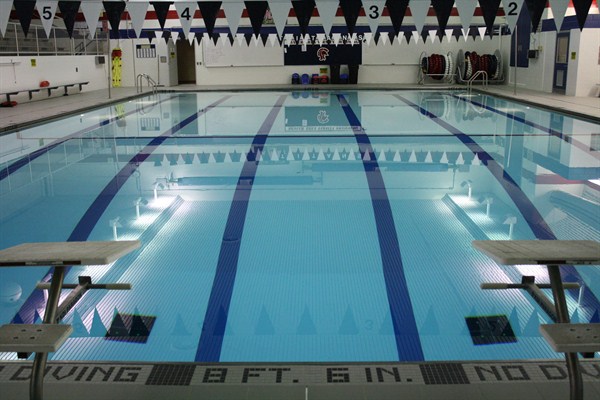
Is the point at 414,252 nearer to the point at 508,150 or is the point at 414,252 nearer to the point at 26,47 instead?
the point at 508,150

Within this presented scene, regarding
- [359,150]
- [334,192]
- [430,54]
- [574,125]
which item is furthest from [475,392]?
[430,54]

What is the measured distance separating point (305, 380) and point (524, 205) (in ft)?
13.3

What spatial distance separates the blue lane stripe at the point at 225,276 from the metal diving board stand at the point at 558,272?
4.65ft

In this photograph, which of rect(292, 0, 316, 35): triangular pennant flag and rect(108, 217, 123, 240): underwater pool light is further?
rect(108, 217, 123, 240): underwater pool light

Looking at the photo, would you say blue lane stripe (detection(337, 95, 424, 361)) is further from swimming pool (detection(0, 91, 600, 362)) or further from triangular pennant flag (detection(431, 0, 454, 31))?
triangular pennant flag (detection(431, 0, 454, 31))

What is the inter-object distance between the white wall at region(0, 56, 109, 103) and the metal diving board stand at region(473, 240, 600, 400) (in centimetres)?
1416

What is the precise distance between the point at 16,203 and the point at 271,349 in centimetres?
402

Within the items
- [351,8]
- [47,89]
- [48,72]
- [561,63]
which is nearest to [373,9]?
[351,8]

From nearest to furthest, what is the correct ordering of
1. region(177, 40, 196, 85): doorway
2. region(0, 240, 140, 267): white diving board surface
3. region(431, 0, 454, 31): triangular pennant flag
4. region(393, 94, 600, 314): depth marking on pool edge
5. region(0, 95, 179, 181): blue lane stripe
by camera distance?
region(0, 240, 140, 267): white diving board surface < region(393, 94, 600, 314): depth marking on pool edge < region(431, 0, 454, 31): triangular pennant flag < region(0, 95, 179, 181): blue lane stripe < region(177, 40, 196, 85): doorway

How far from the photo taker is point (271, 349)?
10.4ft

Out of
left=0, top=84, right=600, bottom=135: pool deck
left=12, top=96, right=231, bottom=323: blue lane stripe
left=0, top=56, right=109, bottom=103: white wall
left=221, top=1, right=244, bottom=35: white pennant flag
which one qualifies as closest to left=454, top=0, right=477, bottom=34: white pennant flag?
left=221, top=1, right=244, bottom=35: white pennant flag

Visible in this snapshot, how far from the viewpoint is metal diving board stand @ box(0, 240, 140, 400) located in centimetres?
208

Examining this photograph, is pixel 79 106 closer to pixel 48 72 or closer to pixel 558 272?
pixel 48 72

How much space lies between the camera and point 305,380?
2504 mm
